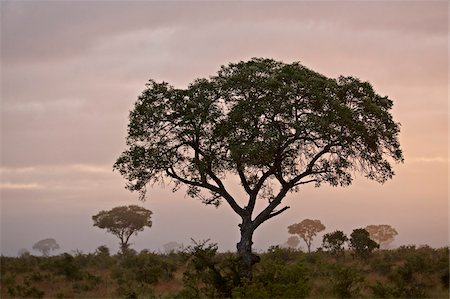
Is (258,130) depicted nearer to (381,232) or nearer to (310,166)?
(310,166)

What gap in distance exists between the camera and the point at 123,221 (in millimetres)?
90562

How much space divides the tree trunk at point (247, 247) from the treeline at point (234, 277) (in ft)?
1.94

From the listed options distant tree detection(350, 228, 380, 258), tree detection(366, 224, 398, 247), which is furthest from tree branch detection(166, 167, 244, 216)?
tree detection(366, 224, 398, 247)

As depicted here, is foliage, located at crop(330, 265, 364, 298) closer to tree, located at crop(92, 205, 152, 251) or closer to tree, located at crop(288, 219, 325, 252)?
tree, located at crop(92, 205, 152, 251)

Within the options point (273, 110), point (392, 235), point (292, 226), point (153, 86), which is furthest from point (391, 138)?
point (392, 235)

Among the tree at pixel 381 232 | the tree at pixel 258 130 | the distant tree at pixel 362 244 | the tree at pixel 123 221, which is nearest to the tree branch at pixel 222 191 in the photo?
the tree at pixel 258 130

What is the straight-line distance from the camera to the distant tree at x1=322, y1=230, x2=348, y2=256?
1730 inches

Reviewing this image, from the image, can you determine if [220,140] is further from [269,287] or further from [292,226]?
[292,226]

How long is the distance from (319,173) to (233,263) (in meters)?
7.16

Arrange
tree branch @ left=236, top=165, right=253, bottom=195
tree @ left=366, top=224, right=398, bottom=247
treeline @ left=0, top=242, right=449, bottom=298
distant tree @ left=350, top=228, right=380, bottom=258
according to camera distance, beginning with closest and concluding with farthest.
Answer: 1. treeline @ left=0, top=242, right=449, bottom=298
2. tree branch @ left=236, top=165, right=253, bottom=195
3. distant tree @ left=350, top=228, right=380, bottom=258
4. tree @ left=366, top=224, right=398, bottom=247

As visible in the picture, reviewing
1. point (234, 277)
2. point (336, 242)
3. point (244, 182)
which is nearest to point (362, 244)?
point (336, 242)

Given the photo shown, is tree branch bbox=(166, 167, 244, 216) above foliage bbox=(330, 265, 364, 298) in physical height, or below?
above

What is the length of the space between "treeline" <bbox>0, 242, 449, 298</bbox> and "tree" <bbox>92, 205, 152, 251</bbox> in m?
38.2

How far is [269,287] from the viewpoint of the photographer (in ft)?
70.4
